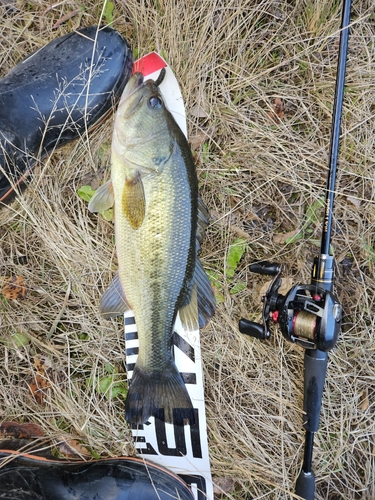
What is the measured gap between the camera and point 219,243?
8.09ft

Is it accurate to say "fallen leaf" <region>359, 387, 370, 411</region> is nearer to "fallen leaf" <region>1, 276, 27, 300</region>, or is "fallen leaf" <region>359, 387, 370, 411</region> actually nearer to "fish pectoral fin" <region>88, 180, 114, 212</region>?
"fish pectoral fin" <region>88, 180, 114, 212</region>

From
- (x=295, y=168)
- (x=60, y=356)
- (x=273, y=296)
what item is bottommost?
(x=60, y=356)

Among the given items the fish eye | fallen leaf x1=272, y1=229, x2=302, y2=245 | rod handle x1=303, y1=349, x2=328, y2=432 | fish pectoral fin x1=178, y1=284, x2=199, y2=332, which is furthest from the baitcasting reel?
the fish eye

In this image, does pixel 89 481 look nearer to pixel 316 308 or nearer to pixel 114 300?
pixel 114 300

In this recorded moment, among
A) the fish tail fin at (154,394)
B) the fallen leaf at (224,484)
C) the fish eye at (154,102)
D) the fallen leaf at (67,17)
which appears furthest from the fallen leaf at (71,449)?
the fallen leaf at (67,17)

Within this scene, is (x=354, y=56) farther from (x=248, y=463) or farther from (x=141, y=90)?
(x=248, y=463)

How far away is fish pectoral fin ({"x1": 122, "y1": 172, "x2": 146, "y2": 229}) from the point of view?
1890mm

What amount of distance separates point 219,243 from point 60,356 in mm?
1180

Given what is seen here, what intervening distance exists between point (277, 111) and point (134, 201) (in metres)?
1.12

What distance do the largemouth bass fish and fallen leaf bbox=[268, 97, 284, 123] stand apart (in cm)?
73

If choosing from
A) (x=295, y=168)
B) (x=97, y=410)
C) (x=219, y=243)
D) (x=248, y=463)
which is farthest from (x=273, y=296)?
(x=97, y=410)

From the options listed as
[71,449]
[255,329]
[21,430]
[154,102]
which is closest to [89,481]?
[71,449]

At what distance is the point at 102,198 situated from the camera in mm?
2096

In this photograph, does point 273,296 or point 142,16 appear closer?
point 273,296
